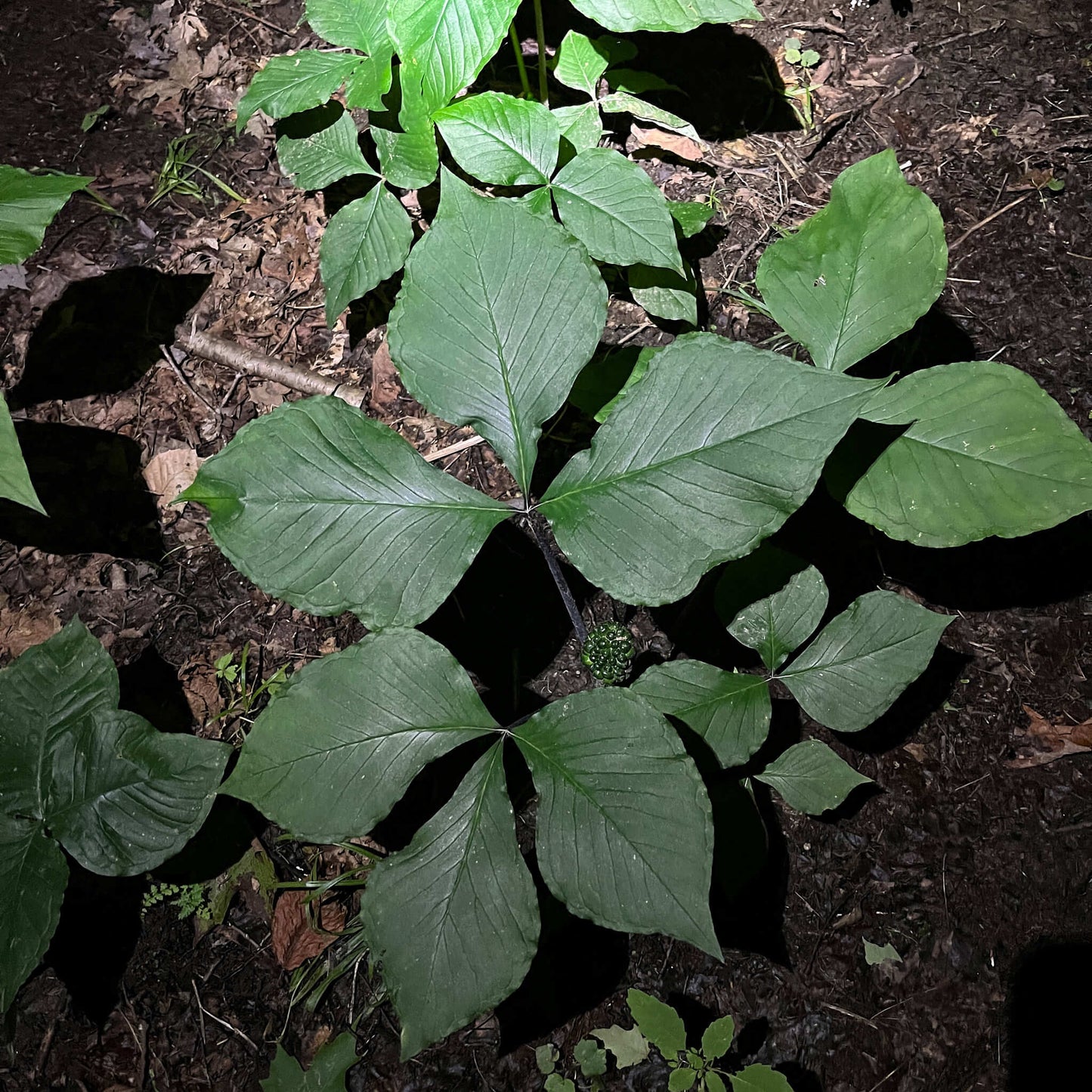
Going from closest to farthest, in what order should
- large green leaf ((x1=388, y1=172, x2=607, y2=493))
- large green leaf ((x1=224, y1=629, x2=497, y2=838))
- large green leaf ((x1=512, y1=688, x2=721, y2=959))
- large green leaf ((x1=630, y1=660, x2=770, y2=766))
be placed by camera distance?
1. large green leaf ((x1=512, y1=688, x2=721, y2=959))
2. large green leaf ((x1=224, y1=629, x2=497, y2=838))
3. large green leaf ((x1=388, y1=172, x2=607, y2=493))
4. large green leaf ((x1=630, y1=660, x2=770, y2=766))

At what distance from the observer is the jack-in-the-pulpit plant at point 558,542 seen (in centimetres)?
121

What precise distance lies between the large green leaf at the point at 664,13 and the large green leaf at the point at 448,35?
18cm

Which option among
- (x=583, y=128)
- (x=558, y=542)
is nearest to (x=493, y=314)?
(x=558, y=542)

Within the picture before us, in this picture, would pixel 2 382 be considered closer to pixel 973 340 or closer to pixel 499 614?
pixel 499 614

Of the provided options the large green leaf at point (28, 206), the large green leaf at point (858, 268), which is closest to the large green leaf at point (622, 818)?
the large green leaf at point (858, 268)

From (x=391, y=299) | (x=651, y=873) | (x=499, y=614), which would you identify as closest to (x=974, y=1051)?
(x=651, y=873)

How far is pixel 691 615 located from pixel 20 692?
58.3 inches

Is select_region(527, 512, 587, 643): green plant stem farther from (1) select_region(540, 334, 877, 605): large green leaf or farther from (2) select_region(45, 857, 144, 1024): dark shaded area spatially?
(2) select_region(45, 857, 144, 1024): dark shaded area

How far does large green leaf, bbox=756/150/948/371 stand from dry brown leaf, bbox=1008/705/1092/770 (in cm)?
92

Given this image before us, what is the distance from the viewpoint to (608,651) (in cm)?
155

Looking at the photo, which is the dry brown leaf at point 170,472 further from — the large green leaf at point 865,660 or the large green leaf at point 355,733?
the large green leaf at point 865,660

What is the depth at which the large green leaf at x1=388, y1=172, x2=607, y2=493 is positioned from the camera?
1.38 m

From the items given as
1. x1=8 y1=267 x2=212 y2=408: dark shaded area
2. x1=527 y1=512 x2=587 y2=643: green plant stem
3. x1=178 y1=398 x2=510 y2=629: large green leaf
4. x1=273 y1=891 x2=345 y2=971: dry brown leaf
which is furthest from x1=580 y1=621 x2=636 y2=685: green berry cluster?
x1=8 y1=267 x2=212 y2=408: dark shaded area

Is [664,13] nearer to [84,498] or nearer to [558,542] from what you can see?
[558,542]
